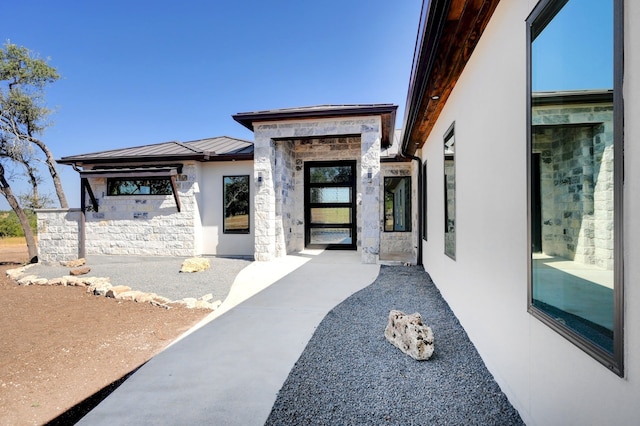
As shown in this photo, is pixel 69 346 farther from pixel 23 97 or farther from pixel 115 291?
pixel 23 97

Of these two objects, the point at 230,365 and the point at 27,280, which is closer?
the point at 230,365

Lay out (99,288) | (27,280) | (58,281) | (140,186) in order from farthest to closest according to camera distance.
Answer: (140,186) < (27,280) < (58,281) < (99,288)

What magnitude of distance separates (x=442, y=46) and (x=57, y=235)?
10.7 metres

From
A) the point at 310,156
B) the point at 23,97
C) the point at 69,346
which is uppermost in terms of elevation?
the point at 23,97

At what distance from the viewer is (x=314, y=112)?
753 cm

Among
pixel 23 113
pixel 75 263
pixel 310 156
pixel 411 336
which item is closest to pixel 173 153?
pixel 75 263

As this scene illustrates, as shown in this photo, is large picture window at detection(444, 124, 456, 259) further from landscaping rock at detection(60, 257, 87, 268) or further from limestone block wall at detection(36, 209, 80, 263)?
limestone block wall at detection(36, 209, 80, 263)

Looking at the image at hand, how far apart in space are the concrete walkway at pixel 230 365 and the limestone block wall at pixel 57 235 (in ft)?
21.4

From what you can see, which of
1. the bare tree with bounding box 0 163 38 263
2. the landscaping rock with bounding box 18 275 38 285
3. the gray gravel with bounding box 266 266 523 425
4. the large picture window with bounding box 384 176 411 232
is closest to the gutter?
the gray gravel with bounding box 266 266 523 425

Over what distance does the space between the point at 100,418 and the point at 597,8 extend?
358cm

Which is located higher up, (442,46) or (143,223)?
(442,46)

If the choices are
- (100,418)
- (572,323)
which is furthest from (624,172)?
(100,418)

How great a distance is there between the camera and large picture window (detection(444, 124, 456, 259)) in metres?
4.09

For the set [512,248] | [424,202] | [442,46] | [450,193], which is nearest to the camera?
[512,248]
